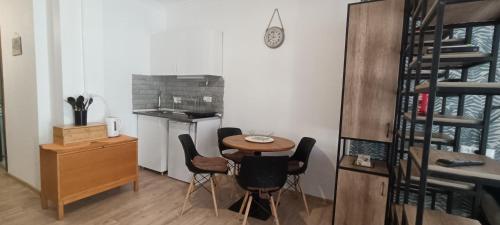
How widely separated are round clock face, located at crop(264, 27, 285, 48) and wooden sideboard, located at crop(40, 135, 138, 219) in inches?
84.7

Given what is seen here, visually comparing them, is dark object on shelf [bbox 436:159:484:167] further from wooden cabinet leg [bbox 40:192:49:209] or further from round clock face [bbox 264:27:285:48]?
wooden cabinet leg [bbox 40:192:49:209]

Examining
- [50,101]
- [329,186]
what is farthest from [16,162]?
[329,186]

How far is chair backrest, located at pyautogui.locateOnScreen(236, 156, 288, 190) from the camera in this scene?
2111mm

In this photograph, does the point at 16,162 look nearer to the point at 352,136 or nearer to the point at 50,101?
the point at 50,101

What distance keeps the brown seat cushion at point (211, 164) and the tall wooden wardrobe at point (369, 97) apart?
47.1 inches

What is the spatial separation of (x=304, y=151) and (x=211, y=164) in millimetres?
1056

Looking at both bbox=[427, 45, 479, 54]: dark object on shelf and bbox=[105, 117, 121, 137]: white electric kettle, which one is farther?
bbox=[105, 117, 121, 137]: white electric kettle

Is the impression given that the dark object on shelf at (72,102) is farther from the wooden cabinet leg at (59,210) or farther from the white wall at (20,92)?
the wooden cabinet leg at (59,210)

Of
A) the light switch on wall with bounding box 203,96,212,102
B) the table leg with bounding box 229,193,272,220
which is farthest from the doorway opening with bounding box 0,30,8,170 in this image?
the table leg with bounding box 229,193,272,220

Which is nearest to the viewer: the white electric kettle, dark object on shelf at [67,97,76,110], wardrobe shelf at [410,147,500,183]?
wardrobe shelf at [410,147,500,183]

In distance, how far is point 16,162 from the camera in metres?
3.29

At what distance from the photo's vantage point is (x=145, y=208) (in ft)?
8.86

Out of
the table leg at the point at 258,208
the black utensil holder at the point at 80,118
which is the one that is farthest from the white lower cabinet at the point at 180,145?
the black utensil holder at the point at 80,118

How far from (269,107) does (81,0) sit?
8.55 ft
